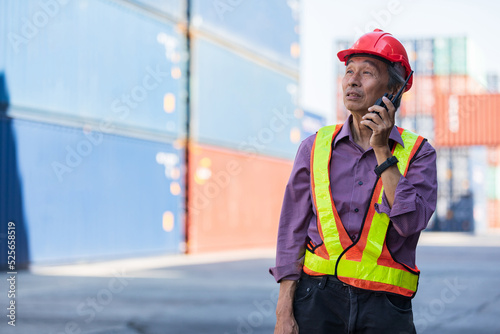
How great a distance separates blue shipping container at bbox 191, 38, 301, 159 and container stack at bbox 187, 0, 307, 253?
1.1 inches

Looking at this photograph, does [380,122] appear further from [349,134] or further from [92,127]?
[92,127]

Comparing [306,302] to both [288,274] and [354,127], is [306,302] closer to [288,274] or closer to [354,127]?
[288,274]

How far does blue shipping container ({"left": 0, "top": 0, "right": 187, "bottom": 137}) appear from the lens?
1278cm

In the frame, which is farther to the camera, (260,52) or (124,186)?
(260,52)

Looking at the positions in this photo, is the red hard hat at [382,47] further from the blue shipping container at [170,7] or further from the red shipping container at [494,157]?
the red shipping container at [494,157]

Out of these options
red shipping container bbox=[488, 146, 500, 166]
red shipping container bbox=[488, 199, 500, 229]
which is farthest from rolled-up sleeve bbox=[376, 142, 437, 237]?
red shipping container bbox=[488, 146, 500, 166]

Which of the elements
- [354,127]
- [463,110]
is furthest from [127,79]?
[463,110]

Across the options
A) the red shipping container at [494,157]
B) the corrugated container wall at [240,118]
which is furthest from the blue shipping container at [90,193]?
the red shipping container at [494,157]

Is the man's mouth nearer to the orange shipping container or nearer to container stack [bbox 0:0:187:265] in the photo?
container stack [bbox 0:0:187:265]

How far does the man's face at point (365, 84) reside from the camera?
2102 millimetres

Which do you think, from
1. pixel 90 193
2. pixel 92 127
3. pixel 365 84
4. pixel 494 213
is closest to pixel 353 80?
pixel 365 84

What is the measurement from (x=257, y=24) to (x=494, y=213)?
32.2 m

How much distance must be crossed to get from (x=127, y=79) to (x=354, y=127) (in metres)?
13.8

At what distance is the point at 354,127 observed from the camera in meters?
2.19
